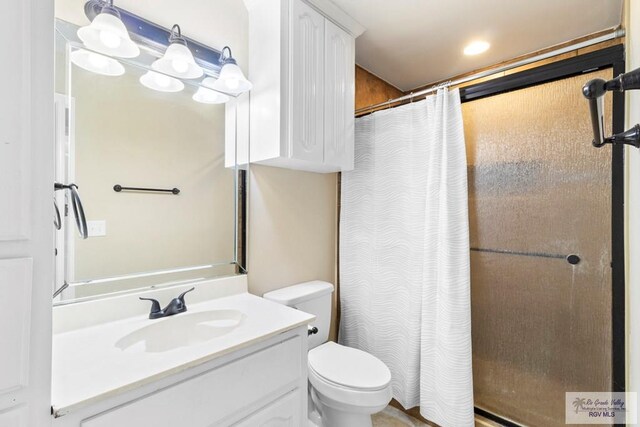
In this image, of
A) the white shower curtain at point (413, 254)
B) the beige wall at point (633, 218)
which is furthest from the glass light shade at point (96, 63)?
the beige wall at point (633, 218)

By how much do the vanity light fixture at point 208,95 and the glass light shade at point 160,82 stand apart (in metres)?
0.08

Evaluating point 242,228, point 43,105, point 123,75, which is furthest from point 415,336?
point 123,75

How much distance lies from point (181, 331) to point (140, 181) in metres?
0.65

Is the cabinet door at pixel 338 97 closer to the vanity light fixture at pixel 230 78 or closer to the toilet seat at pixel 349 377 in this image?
the vanity light fixture at pixel 230 78

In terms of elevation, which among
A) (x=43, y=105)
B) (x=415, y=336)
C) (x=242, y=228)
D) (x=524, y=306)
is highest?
(x=43, y=105)

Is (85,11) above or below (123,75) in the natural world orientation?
above

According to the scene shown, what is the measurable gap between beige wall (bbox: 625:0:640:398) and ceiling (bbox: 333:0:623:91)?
55 cm

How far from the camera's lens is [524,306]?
147 centimetres

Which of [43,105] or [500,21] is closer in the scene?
[43,105]

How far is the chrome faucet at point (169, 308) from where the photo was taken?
1.11 m

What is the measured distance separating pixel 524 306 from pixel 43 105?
201 cm

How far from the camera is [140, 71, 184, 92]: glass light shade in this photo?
3.91ft

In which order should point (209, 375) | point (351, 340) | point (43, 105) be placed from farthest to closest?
point (351, 340) < point (209, 375) < point (43, 105)

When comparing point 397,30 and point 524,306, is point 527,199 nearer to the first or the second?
point 524,306
